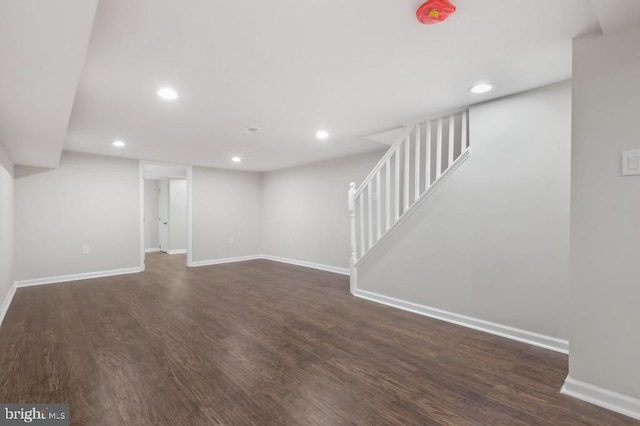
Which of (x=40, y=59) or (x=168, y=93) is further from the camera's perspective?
(x=168, y=93)

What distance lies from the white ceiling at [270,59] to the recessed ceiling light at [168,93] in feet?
0.18

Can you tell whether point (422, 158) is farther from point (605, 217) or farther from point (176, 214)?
point (176, 214)

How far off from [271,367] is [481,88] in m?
2.75

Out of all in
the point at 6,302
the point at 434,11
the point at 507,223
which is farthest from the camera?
the point at 6,302

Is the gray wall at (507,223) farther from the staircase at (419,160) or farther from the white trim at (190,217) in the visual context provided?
the white trim at (190,217)

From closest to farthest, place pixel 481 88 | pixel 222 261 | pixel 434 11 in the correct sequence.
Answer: pixel 434 11, pixel 481 88, pixel 222 261

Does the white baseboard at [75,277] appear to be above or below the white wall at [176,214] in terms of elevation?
below

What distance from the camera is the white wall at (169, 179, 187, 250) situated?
307 inches

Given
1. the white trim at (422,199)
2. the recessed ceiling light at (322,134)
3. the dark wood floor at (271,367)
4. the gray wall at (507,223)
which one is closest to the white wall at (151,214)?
the dark wood floor at (271,367)

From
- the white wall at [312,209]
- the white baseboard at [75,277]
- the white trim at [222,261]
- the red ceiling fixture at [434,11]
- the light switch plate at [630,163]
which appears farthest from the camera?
the white trim at [222,261]

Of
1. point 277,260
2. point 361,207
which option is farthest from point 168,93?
point 277,260

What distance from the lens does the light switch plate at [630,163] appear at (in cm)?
152

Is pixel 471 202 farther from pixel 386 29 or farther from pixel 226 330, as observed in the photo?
pixel 226 330

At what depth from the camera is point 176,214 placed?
7855mm
